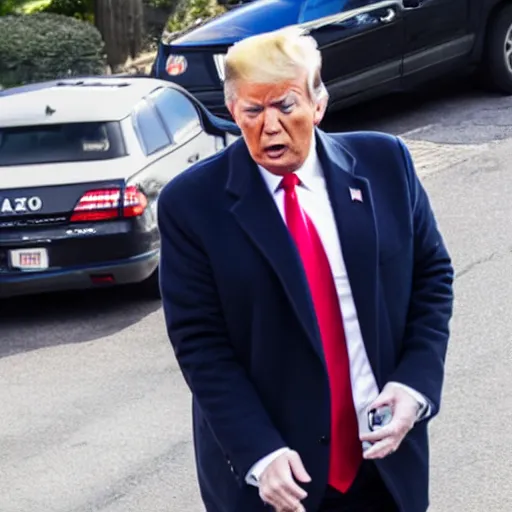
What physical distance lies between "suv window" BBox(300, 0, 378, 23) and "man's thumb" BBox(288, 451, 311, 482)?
386 inches

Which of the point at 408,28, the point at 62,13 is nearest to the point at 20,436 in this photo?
the point at 408,28

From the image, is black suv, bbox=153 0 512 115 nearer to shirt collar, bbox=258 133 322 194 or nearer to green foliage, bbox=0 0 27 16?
green foliage, bbox=0 0 27 16

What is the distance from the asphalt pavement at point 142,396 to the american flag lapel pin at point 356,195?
2.69 metres

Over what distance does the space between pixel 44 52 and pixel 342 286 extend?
13.4 m

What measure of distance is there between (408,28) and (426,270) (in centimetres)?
975

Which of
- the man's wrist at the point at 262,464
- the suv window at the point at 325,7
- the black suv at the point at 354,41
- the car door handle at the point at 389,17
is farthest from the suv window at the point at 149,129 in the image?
the man's wrist at the point at 262,464

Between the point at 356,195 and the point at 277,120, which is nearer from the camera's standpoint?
the point at 277,120

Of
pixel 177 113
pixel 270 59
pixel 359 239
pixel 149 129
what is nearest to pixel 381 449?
pixel 359 239

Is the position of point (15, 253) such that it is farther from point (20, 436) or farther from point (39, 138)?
point (20, 436)

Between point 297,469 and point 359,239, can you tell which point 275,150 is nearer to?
point 359,239

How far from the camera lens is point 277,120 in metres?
2.94

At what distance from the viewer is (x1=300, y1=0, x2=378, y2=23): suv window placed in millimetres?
12438

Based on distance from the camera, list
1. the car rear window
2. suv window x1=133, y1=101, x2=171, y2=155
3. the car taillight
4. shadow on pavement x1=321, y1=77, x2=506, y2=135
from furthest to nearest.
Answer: shadow on pavement x1=321, y1=77, x2=506, y2=135, suv window x1=133, y1=101, x2=171, y2=155, the car rear window, the car taillight

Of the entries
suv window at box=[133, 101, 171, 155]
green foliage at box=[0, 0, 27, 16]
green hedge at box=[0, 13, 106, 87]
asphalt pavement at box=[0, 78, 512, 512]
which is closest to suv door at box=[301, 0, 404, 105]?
asphalt pavement at box=[0, 78, 512, 512]
